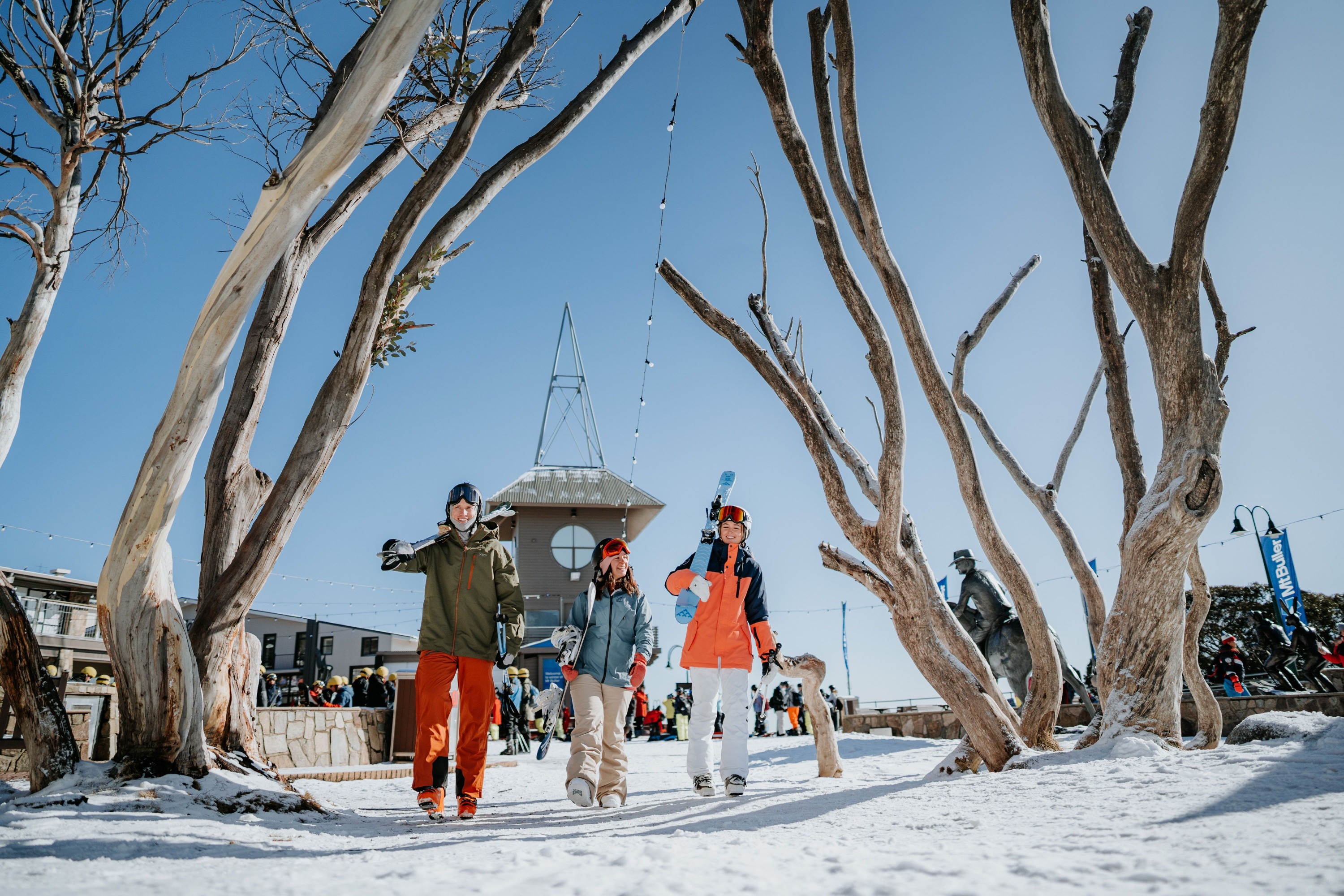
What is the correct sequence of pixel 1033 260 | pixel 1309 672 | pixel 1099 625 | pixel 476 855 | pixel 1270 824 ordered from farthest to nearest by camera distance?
pixel 1309 672
pixel 1033 260
pixel 1099 625
pixel 476 855
pixel 1270 824

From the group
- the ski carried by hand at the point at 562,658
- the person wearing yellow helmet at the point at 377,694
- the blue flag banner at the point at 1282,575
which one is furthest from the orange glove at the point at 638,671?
the blue flag banner at the point at 1282,575

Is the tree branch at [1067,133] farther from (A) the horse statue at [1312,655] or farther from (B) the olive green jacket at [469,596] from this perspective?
(A) the horse statue at [1312,655]

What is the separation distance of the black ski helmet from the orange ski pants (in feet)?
2.59

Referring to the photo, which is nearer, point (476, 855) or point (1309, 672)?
point (476, 855)

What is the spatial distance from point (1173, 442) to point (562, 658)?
3.47m

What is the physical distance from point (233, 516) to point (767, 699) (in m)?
15.6

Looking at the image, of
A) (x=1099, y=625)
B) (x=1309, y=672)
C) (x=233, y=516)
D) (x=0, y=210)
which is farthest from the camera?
(x=1309, y=672)

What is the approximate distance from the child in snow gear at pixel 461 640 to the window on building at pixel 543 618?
1687cm

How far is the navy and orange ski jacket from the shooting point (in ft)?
15.3

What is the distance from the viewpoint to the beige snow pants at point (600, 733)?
425 centimetres

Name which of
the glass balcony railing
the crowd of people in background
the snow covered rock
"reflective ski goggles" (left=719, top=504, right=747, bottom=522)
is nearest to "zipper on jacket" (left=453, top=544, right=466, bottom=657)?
"reflective ski goggles" (left=719, top=504, right=747, bottom=522)

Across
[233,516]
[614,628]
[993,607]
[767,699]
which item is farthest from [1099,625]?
[767,699]

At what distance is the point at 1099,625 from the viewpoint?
659cm

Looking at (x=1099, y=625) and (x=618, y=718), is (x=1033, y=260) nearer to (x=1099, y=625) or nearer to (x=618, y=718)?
(x=1099, y=625)
